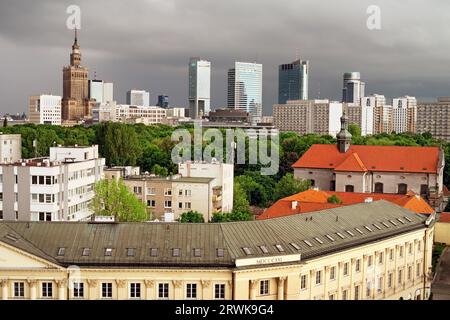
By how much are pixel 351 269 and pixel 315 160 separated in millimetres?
30858

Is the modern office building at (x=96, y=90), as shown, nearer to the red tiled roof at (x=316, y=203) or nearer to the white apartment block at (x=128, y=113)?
the white apartment block at (x=128, y=113)

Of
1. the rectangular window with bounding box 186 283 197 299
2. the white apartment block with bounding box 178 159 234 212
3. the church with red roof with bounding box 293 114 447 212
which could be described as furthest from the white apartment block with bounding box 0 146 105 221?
the church with red roof with bounding box 293 114 447 212

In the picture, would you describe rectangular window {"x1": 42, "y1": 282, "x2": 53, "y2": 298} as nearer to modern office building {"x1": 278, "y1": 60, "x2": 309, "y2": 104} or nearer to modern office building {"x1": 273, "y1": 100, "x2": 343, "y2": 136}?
modern office building {"x1": 278, "y1": 60, "x2": 309, "y2": 104}

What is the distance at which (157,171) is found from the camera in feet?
179

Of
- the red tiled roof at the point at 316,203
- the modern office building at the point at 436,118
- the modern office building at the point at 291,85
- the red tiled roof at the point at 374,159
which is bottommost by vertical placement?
the red tiled roof at the point at 316,203

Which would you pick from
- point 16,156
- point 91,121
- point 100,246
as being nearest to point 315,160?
point 16,156

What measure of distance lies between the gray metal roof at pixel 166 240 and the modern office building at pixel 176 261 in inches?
1.2

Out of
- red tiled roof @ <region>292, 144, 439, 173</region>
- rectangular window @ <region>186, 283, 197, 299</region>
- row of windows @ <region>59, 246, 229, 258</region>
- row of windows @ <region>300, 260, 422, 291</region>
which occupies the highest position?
red tiled roof @ <region>292, 144, 439, 173</region>

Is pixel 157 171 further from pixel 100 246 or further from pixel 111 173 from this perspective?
pixel 100 246

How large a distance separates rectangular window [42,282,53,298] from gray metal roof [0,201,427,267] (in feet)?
2.39

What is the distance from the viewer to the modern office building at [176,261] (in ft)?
66.7

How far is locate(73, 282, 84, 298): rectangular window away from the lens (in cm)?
2049

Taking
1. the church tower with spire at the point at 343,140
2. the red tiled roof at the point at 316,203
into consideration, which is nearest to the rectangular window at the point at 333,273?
the red tiled roof at the point at 316,203

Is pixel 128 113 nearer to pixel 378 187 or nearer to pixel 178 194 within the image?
pixel 378 187
